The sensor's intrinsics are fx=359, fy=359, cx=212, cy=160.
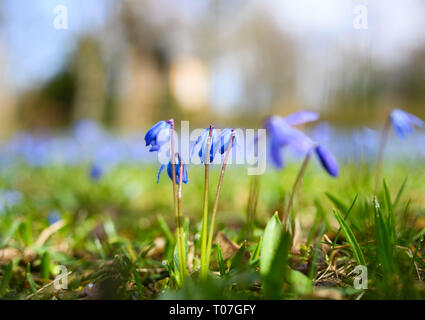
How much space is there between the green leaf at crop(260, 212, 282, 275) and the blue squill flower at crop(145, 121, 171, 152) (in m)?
0.40

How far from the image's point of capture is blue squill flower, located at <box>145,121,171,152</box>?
101 cm

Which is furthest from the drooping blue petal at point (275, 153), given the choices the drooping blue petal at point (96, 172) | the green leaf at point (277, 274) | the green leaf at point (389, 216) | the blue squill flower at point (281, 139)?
the drooping blue petal at point (96, 172)

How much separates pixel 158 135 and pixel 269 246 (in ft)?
1.46

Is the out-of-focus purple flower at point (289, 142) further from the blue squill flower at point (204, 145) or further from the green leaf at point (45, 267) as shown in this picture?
the green leaf at point (45, 267)

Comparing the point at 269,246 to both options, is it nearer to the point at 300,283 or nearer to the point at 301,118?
the point at 300,283

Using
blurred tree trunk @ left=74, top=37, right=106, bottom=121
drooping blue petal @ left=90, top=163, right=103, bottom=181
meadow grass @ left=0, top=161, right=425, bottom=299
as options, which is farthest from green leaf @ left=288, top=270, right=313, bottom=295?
blurred tree trunk @ left=74, top=37, right=106, bottom=121

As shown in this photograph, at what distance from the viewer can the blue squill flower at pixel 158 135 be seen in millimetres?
1011

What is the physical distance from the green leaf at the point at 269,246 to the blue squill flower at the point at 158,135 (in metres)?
0.40

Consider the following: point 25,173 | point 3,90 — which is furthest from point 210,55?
point 25,173

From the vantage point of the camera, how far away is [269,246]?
1.01m

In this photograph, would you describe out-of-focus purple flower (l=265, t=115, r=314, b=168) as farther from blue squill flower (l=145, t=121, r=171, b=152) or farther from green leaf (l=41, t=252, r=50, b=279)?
green leaf (l=41, t=252, r=50, b=279)

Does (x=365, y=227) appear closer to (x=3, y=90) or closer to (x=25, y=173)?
(x=25, y=173)

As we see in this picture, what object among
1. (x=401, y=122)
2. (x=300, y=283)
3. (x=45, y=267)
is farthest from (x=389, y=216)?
(x=45, y=267)
